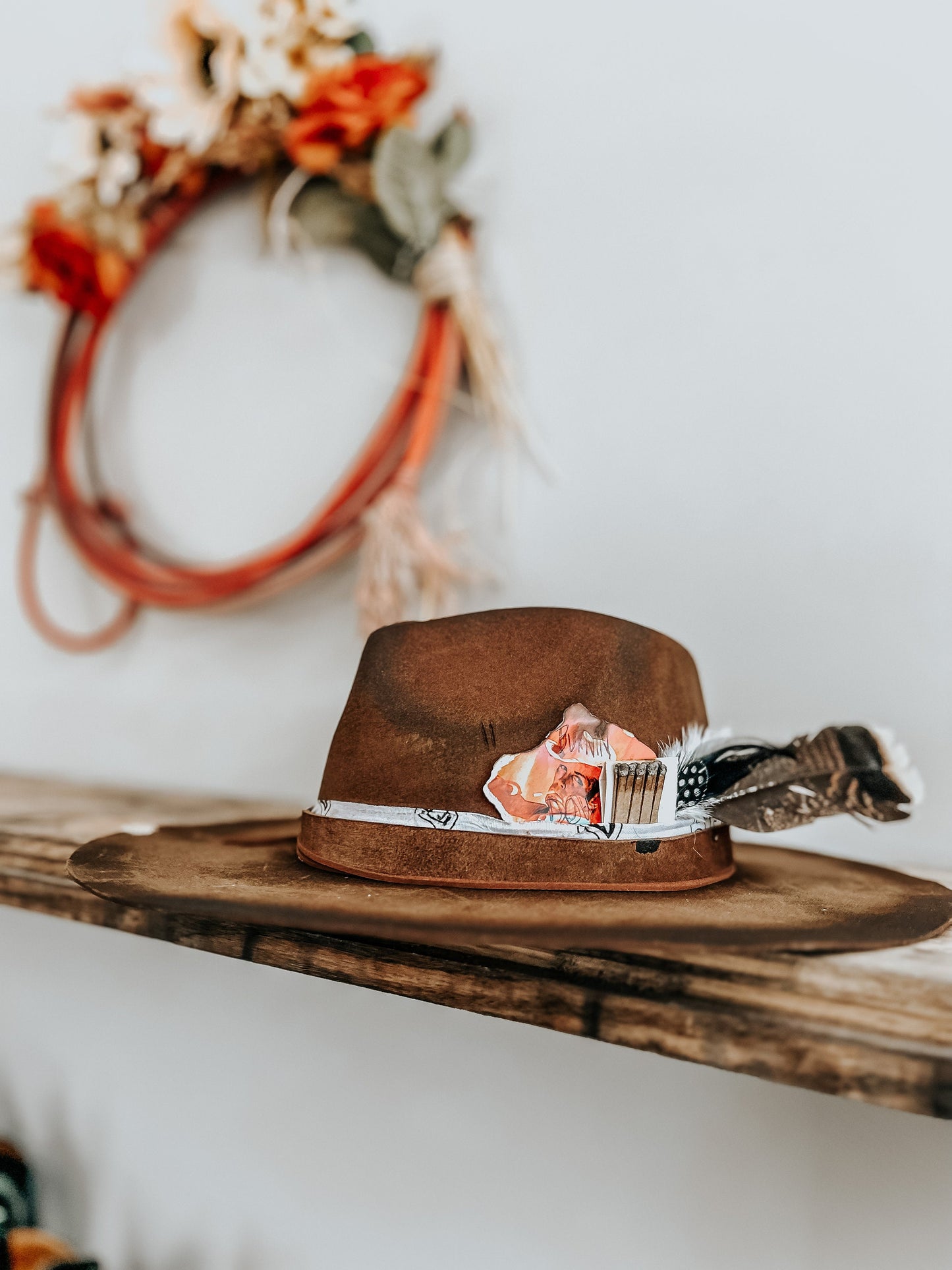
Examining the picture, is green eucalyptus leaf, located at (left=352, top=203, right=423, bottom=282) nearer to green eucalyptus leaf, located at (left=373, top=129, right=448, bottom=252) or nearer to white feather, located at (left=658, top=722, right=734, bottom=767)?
green eucalyptus leaf, located at (left=373, top=129, right=448, bottom=252)

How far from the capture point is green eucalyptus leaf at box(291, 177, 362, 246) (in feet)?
2.98

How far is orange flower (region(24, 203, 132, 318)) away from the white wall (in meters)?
0.06

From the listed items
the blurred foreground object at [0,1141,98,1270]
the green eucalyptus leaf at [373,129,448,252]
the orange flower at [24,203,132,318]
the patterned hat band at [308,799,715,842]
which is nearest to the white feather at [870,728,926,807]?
the patterned hat band at [308,799,715,842]

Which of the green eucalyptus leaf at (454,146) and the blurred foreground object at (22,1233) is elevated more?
the green eucalyptus leaf at (454,146)

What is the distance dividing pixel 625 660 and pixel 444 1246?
1.76ft

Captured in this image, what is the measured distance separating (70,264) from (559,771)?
32.5 inches

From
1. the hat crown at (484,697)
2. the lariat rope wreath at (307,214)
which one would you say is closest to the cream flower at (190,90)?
the lariat rope wreath at (307,214)

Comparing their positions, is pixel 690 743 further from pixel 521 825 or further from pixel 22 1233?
pixel 22 1233

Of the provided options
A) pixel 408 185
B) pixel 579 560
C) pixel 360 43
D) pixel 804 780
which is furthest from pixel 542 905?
pixel 360 43

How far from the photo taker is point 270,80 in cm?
90

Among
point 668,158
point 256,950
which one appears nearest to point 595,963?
point 256,950

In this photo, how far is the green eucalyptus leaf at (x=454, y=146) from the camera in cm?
86

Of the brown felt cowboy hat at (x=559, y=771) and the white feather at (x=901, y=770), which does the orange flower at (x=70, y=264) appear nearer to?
the brown felt cowboy hat at (x=559, y=771)

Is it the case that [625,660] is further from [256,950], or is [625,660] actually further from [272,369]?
[272,369]
